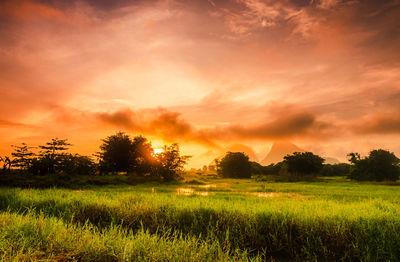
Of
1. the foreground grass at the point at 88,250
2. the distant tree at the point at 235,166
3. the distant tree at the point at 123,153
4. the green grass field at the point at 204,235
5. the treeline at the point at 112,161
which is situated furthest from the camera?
the distant tree at the point at 235,166

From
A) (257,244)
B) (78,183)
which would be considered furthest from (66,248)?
(78,183)

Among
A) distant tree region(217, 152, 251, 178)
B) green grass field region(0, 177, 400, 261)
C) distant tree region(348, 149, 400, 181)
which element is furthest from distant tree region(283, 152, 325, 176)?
green grass field region(0, 177, 400, 261)

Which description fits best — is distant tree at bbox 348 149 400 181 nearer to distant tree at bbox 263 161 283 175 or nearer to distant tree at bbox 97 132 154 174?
distant tree at bbox 263 161 283 175

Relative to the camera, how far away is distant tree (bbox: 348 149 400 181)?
1526 inches

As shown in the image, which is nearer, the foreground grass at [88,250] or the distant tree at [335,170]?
the foreground grass at [88,250]

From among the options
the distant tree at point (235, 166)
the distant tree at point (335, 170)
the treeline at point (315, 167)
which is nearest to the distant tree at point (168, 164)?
the treeline at point (315, 167)

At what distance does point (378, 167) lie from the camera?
39.2 m

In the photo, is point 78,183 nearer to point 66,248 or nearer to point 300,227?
point 66,248

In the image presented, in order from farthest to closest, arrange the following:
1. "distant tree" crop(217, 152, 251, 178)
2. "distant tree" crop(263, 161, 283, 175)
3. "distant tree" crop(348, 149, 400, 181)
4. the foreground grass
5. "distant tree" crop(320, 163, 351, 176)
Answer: "distant tree" crop(263, 161, 283, 175)
"distant tree" crop(320, 163, 351, 176)
"distant tree" crop(217, 152, 251, 178)
"distant tree" crop(348, 149, 400, 181)
the foreground grass

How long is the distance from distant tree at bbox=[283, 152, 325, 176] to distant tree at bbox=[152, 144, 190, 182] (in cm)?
2839

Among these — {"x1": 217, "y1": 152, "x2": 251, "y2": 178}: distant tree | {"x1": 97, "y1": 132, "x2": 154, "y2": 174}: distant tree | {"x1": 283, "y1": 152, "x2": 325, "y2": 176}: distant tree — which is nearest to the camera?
{"x1": 97, "y1": 132, "x2": 154, "y2": 174}: distant tree

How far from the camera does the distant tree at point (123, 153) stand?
30.1m

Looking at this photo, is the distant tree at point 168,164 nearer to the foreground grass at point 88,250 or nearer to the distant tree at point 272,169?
the foreground grass at point 88,250

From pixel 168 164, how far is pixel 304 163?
104 ft
